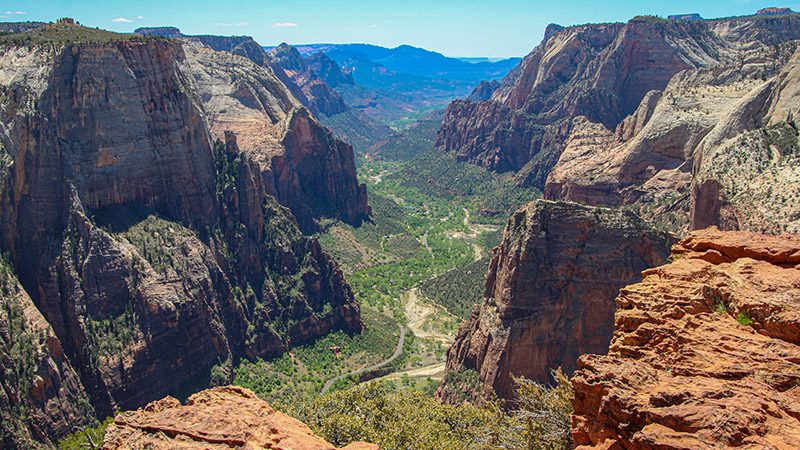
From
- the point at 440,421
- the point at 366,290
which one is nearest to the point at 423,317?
the point at 366,290

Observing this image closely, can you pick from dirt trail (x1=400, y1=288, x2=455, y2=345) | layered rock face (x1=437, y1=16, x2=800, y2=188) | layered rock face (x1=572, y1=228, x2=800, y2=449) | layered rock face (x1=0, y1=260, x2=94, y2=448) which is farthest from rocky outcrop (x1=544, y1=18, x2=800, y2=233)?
layered rock face (x1=0, y1=260, x2=94, y2=448)

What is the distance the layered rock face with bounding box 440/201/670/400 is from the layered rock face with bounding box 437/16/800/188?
91.3 metres

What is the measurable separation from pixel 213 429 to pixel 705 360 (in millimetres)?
15432

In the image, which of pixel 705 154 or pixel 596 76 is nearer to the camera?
pixel 705 154

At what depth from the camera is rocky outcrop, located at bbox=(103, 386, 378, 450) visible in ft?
69.7

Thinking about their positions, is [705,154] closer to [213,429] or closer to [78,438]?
[78,438]

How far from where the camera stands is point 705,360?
61.5 ft

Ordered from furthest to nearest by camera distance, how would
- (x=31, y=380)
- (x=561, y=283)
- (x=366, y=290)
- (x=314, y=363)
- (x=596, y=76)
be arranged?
1. (x=596, y=76)
2. (x=366, y=290)
3. (x=314, y=363)
4. (x=561, y=283)
5. (x=31, y=380)

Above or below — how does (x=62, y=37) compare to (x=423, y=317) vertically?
above

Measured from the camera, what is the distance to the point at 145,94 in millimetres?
71312

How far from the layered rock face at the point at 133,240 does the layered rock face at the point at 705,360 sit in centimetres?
4423

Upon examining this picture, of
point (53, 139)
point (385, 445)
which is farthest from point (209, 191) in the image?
point (385, 445)

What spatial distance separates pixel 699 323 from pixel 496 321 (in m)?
33.7

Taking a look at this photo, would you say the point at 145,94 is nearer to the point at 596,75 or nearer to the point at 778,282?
the point at 778,282
